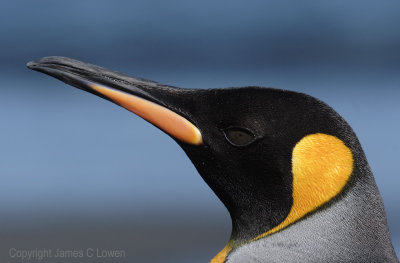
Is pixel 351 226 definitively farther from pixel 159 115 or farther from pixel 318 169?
pixel 159 115

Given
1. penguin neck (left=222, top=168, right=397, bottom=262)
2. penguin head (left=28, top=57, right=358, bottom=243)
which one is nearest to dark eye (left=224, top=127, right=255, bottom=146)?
penguin head (left=28, top=57, right=358, bottom=243)

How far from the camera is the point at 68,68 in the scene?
3.65ft

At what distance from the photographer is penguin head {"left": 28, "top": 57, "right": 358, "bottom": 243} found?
1.04m

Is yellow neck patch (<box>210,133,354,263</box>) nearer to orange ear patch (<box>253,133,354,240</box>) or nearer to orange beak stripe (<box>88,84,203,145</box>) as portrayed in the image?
orange ear patch (<box>253,133,354,240</box>)

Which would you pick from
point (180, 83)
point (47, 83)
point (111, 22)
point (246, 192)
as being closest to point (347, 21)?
point (180, 83)

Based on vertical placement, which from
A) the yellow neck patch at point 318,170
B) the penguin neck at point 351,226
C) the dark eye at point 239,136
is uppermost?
the dark eye at point 239,136

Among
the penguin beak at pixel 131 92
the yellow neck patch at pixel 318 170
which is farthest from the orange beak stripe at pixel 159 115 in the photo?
→ the yellow neck patch at pixel 318 170

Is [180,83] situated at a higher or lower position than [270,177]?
lower

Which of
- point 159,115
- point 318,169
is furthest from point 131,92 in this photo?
point 318,169

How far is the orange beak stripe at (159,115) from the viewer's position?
1.11m

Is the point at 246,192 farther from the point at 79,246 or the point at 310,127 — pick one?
the point at 79,246

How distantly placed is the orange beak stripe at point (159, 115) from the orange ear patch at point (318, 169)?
15cm

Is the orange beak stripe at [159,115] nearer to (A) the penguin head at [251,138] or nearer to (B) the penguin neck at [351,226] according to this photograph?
(A) the penguin head at [251,138]

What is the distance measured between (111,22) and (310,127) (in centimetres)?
225
